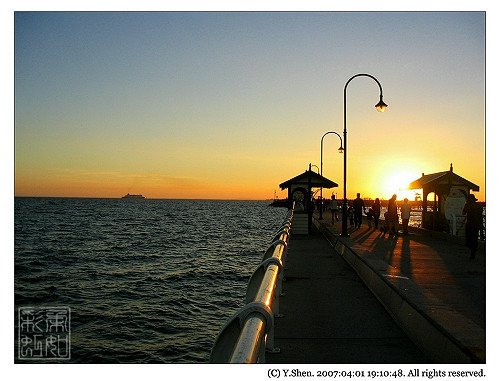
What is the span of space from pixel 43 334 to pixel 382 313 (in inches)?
436

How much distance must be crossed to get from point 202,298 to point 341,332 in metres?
12.4

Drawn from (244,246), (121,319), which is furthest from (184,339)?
(244,246)

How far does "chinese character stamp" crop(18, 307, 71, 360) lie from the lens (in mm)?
11992

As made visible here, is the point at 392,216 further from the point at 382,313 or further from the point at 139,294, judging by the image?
the point at 382,313

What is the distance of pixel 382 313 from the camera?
6852mm

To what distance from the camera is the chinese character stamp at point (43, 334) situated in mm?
11992

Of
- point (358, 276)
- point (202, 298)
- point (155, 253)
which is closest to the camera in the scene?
point (358, 276)

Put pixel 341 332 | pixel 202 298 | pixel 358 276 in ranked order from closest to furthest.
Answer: pixel 341 332
pixel 358 276
pixel 202 298

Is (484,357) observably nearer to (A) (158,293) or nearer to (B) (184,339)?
(B) (184,339)

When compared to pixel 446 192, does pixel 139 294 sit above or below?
below

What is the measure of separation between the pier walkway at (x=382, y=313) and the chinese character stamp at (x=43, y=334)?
267 inches

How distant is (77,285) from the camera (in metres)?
21.4

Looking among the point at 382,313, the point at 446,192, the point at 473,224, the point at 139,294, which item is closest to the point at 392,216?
the point at 446,192

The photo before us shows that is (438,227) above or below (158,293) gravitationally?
above
